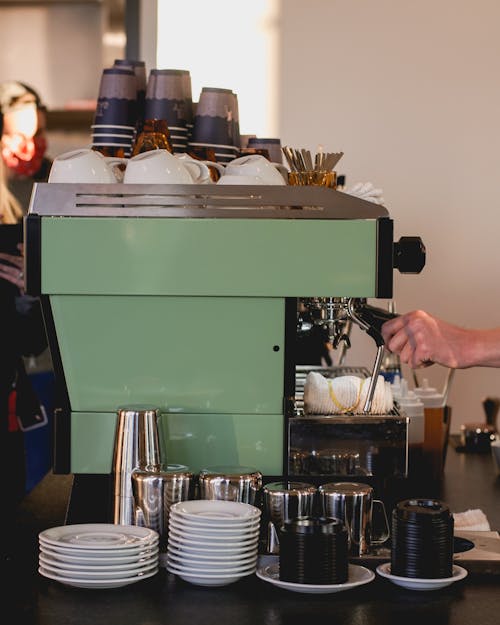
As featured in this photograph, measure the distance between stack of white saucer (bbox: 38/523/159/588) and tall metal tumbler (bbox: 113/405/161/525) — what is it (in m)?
0.12

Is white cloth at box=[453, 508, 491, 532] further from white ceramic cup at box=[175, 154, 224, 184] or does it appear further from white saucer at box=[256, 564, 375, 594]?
white ceramic cup at box=[175, 154, 224, 184]

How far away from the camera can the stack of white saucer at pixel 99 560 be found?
1.59m

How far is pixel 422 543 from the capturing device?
1604 millimetres

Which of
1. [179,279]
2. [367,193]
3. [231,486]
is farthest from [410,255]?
[231,486]

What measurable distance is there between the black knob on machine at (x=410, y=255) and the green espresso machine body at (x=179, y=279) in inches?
2.3

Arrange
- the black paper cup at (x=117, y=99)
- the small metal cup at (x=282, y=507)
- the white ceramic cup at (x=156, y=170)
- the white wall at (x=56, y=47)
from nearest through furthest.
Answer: the small metal cup at (x=282, y=507) < the white ceramic cup at (x=156, y=170) < the black paper cup at (x=117, y=99) < the white wall at (x=56, y=47)

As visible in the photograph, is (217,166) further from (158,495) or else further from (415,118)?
(415,118)

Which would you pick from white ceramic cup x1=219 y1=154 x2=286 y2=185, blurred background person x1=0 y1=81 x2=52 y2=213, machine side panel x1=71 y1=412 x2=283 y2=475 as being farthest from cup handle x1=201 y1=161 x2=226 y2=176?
blurred background person x1=0 y1=81 x2=52 y2=213

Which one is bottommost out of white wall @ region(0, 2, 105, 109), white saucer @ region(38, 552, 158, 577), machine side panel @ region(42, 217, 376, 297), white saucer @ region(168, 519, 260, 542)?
white saucer @ region(38, 552, 158, 577)

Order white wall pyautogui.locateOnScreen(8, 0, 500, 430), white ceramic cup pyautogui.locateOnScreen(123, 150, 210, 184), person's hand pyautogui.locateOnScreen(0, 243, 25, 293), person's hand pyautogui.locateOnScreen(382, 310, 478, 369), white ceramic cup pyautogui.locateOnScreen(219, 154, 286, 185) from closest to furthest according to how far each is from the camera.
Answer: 1. white ceramic cup pyautogui.locateOnScreen(123, 150, 210, 184)
2. white ceramic cup pyautogui.locateOnScreen(219, 154, 286, 185)
3. person's hand pyautogui.locateOnScreen(382, 310, 478, 369)
4. person's hand pyautogui.locateOnScreen(0, 243, 25, 293)
5. white wall pyautogui.locateOnScreen(8, 0, 500, 430)

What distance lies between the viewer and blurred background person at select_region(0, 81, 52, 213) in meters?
4.74

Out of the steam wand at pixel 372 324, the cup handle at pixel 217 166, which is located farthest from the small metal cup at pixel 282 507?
the cup handle at pixel 217 166

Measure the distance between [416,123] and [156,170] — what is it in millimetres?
2282

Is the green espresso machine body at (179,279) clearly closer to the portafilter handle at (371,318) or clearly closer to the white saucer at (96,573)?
the portafilter handle at (371,318)
